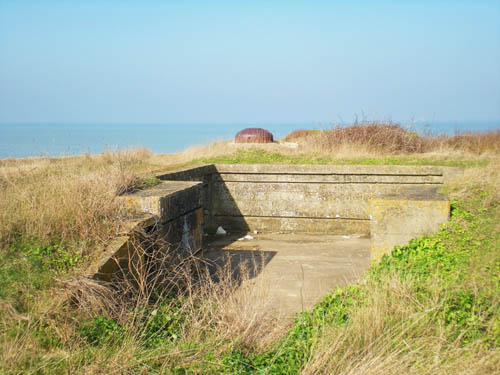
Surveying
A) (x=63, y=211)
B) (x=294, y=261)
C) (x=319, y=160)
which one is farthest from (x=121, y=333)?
(x=319, y=160)

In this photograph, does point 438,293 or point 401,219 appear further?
point 401,219

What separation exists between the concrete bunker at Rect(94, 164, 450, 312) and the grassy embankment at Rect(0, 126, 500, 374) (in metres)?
1.14

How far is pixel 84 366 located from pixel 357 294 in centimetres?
261

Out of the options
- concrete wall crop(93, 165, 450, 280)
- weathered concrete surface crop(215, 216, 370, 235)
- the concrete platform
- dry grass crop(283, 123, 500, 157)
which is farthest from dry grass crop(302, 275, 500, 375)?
dry grass crop(283, 123, 500, 157)

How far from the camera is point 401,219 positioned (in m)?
5.70

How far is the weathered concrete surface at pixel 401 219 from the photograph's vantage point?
566 cm

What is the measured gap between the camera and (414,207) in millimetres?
5680

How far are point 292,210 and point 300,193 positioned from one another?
0.38 metres

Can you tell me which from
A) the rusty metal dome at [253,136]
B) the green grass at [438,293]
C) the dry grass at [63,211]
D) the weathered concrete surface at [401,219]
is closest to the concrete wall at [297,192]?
the dry grass at [63,211]

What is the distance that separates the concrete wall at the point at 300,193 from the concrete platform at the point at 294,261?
38cm

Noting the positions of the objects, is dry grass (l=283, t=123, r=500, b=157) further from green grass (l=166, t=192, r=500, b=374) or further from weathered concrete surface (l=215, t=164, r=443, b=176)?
green grass (l=166, t=192, r=500, b=374)

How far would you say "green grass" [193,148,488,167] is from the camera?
31.8ft

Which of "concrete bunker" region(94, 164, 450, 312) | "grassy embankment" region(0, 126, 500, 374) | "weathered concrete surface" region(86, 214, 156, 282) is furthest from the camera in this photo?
"concrete bunker" region(94, 164, 450, 312)

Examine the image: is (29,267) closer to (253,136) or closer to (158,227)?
(158,227)
